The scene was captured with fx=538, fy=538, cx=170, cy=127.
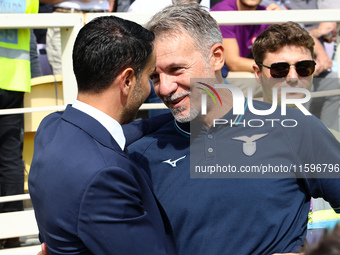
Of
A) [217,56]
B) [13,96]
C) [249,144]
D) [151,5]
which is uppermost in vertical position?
[151,5]

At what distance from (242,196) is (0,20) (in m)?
2.03

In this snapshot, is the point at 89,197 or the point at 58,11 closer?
the point at 89,197

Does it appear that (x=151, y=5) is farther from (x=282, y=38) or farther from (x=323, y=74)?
(x=323, y=74)

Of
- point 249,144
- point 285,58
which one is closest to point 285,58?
point 285,58

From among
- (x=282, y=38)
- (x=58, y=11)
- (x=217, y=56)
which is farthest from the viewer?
(x=58, y=11)

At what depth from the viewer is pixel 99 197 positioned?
173cm

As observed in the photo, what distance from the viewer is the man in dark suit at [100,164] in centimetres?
174

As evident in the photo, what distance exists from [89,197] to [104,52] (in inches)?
20.0

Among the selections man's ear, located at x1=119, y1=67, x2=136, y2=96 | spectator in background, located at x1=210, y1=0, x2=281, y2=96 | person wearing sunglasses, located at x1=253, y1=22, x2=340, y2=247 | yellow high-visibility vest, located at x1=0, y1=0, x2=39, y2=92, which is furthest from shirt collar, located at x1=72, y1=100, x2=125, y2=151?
spectator in background, located at x1=210, y1=0, x2=281, y2=96

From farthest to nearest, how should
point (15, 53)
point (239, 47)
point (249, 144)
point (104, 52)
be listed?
point (239, 47) < point (15, 53) < point (249, 144) < point (104, 52)

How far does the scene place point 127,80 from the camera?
6.45 feet

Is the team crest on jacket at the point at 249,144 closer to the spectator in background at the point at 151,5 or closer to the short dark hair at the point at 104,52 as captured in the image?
the short dark hair at the point at 104,52

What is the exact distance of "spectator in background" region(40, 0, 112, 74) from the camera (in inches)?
188

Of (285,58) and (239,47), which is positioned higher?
(285,58)
